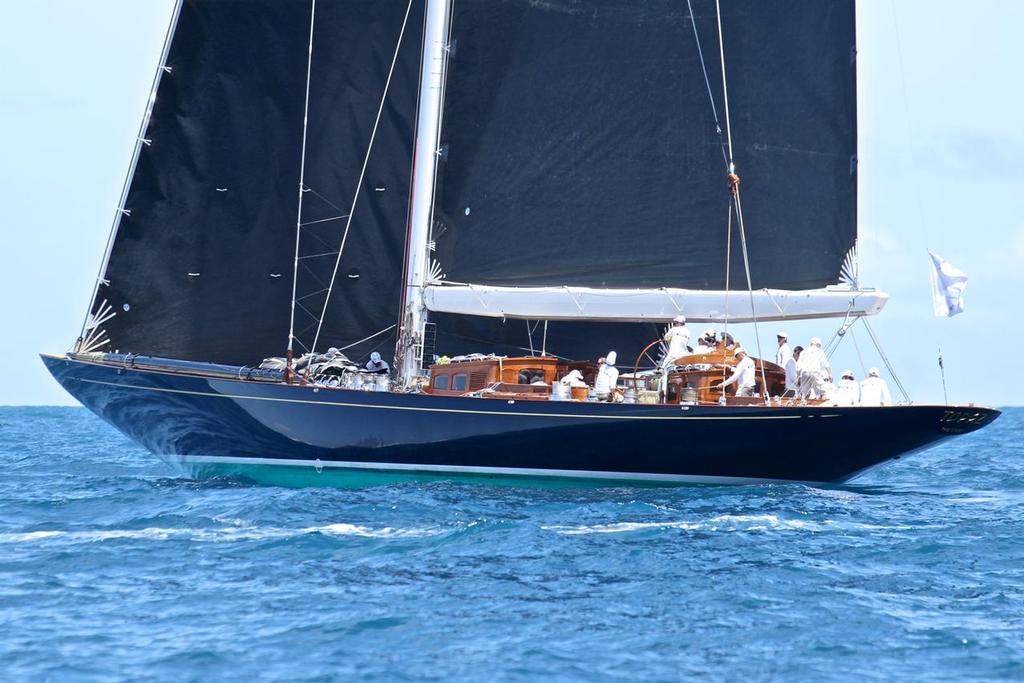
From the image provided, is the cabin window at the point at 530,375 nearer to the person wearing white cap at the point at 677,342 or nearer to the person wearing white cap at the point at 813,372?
the person wearing white cap at the point at 677,342

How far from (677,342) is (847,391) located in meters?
3.26

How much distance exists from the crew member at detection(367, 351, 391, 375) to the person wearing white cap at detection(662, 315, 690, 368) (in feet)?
18.0

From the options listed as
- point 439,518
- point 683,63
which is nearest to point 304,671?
point 439,518

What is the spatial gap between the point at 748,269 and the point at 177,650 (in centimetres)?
1594

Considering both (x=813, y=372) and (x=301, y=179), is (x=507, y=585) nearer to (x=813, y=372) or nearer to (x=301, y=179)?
(x=813, y=372)

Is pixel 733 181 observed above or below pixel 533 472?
above

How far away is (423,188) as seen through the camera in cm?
2605

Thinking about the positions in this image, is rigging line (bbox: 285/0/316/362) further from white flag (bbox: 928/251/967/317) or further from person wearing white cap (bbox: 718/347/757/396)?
white flag (bbox: 928/251/967/317)

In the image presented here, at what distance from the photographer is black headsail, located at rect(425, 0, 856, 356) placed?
84.0ft

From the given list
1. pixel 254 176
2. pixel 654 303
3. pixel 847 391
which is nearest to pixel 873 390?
pixel 847 391

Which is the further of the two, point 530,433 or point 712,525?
point 530,433

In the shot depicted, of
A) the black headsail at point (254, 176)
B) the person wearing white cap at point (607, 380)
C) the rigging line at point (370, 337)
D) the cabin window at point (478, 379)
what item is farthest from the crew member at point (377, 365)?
the person wearing white cap at point (607, 380)

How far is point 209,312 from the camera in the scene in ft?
85.6

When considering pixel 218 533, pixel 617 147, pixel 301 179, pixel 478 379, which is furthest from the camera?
pixel 617 147
